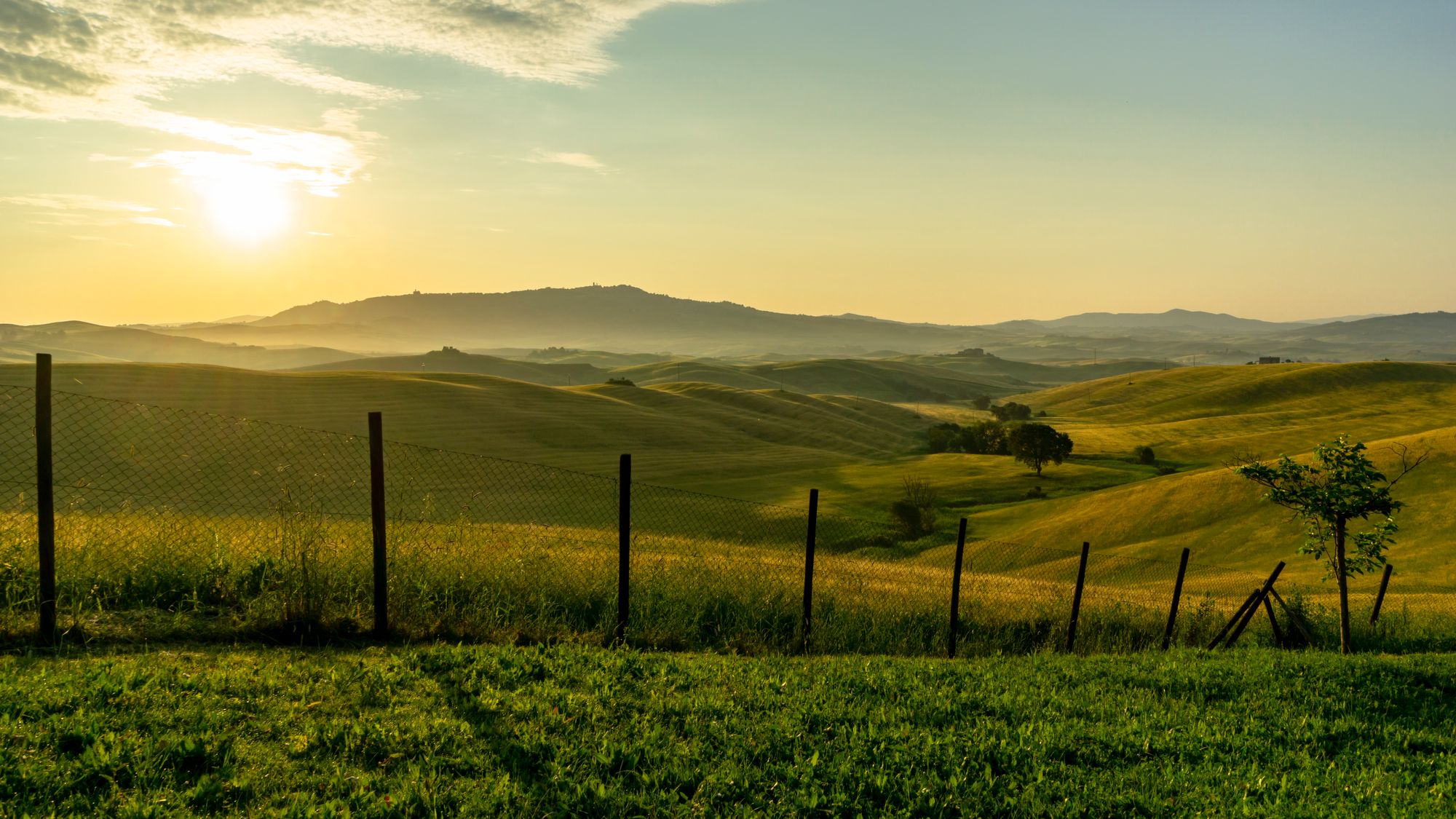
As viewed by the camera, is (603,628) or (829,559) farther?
(829,559)

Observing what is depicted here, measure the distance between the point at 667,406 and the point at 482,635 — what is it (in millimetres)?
100679

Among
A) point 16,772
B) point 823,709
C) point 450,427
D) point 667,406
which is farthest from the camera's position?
point 667,406

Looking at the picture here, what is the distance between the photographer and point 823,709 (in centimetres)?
786

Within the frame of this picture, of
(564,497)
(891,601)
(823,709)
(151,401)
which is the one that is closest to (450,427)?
(151,401)

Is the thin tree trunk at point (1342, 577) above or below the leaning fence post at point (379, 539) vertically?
below

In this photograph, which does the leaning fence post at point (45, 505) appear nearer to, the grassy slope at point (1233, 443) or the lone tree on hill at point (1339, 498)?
the lone tree on hill at point (1339, 498)

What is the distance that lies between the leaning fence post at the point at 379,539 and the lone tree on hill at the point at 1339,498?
39.8 ft

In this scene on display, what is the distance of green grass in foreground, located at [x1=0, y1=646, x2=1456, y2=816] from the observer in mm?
5863

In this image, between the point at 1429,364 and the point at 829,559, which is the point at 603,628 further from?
the point at 1429,364

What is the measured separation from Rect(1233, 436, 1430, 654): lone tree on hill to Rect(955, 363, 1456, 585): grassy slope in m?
23.5

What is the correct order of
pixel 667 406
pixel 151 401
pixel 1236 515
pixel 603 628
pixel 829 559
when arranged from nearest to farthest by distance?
pixel 603 628
pixel 829 559
pixel 1236 515
pixel 151 401
pixel 667 406

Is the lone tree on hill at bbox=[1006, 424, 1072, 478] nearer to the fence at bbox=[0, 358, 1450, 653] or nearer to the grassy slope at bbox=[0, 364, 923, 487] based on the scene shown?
the grassy slope at bbox=[0, 364, 923, 487]

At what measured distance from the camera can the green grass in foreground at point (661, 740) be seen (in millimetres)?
5863

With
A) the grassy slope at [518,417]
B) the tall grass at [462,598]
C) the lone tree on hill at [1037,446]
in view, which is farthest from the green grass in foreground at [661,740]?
the lone tree on hill at [1037,446]
